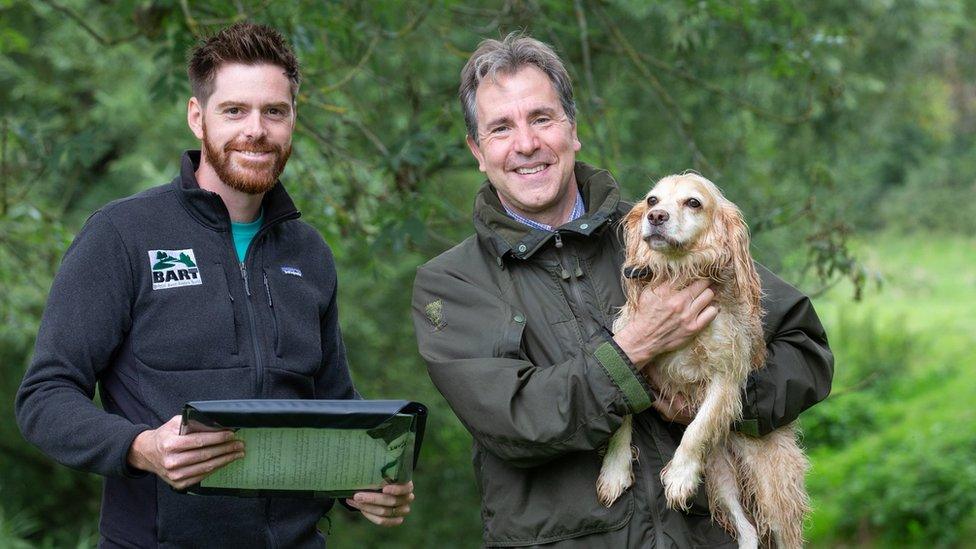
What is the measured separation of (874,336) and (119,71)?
38.5ft

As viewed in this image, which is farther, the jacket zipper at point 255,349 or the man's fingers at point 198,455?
the jacket zipper at point 255,349

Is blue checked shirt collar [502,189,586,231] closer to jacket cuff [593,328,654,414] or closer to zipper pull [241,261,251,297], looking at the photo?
jacket cuff [593,328,654,414]

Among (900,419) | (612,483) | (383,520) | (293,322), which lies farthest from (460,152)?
(900,419)

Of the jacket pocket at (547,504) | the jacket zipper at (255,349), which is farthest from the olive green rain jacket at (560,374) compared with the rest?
the jacket zipper at (255,349)

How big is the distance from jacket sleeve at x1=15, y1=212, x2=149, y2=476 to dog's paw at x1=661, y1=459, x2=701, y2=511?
4.83 feet

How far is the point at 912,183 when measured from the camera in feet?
87.0

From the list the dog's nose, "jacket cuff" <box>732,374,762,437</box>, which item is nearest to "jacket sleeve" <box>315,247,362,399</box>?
the dog's nose

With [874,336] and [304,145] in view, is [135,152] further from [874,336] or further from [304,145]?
[874,336]

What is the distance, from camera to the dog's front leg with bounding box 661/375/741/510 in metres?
3.05

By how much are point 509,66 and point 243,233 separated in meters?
0.99

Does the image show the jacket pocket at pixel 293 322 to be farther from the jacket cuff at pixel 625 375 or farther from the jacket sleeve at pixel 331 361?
the jacket cuff at pixel 625 375

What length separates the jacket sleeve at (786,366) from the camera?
10.8ft

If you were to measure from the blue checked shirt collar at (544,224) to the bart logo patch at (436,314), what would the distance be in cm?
37

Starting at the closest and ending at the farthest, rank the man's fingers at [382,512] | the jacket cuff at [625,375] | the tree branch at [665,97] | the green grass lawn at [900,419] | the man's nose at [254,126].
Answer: the jacket cuff at [625,375], the man's fingers at [382,512], the man's nose at [254,126], the tree branch at [665,97], the green grass lawn at [900,419]
